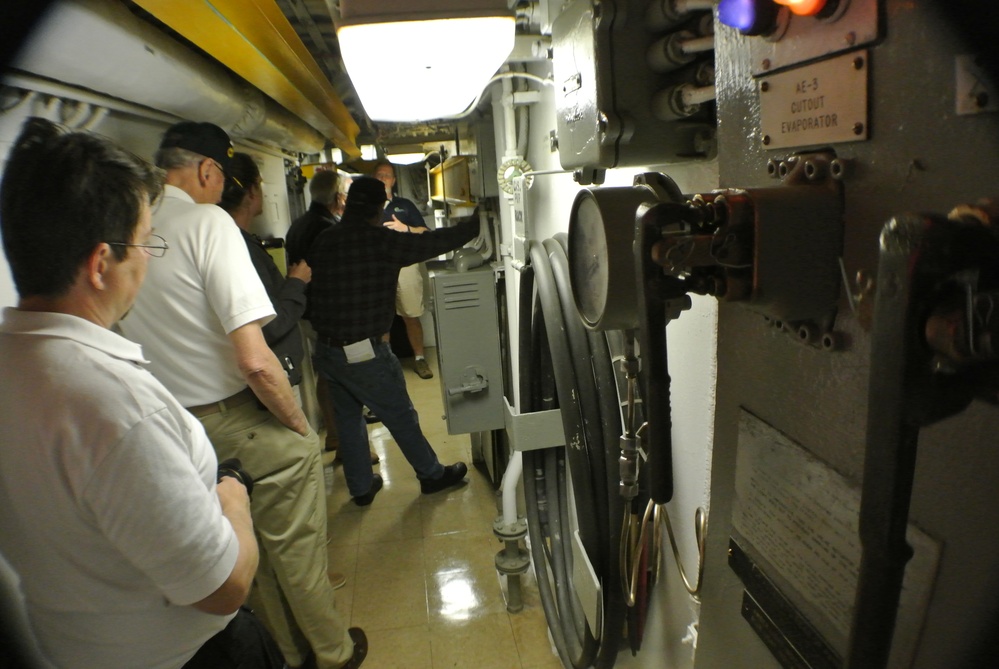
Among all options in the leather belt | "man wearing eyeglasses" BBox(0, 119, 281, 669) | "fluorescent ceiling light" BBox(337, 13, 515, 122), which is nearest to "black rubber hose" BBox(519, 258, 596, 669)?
"fluorescent ceiling light" BBox(337, 13, 515, 122)

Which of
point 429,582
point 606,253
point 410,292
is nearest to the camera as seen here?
point 606,253

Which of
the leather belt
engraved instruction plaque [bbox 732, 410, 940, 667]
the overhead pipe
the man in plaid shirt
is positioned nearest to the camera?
engraved instruction plaque [bbox 732, 410, 940, 667]

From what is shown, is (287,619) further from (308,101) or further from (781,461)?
(308,101)

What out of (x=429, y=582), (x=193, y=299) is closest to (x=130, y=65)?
(x=193, y=299)

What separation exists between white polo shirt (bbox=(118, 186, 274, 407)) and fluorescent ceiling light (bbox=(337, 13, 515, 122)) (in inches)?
Answer: 21.7

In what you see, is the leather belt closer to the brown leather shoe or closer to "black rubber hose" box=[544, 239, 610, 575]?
"black rubber hose" box=[544, 239, 610, 575]

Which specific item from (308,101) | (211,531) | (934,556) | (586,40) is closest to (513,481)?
(211,531)

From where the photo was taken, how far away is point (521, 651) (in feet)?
6.39

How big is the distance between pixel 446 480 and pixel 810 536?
2.58 metres

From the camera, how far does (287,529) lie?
1.72m

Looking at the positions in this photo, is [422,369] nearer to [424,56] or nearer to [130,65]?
[130,65]

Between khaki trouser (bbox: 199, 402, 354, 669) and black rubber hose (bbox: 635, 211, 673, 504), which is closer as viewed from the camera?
black rubber hose (bbox: 635, 211, 673, 504)

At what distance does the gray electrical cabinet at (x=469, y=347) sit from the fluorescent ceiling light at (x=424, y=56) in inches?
42.7

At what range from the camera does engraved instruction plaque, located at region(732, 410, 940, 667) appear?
1.35 feet
